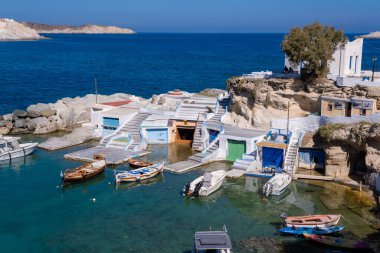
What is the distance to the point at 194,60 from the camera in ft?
490

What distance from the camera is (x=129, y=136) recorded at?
158 feet

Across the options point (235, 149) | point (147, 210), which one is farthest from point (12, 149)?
point (235, 149)

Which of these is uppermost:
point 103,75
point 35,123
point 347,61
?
point 347,61

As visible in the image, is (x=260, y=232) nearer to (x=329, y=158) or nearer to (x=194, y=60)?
(x=329, y=158)

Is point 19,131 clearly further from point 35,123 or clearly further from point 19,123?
point 35,123

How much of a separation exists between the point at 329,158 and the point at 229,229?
13.5 m

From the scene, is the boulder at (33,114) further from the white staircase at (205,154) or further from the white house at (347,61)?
the white house at (347,61)

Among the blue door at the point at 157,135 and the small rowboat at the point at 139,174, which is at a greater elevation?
the blue door at the point at 157,135

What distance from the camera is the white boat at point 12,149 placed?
43.8 m

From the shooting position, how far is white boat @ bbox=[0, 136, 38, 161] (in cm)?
4378

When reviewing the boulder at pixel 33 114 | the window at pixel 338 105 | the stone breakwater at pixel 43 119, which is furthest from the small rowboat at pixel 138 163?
the boulder at pixel 33 114

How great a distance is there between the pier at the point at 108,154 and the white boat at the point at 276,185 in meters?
14.2

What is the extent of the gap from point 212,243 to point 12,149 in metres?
28.3

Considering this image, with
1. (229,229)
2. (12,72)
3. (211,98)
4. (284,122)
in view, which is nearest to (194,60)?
(12,72)
